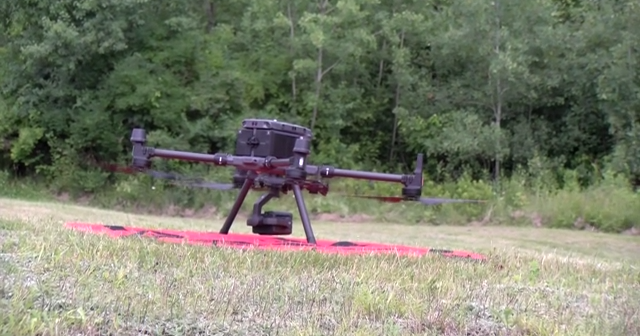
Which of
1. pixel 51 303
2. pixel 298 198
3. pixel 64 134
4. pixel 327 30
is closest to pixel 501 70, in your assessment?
pixel 327 30

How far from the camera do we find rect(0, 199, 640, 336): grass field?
140 inches

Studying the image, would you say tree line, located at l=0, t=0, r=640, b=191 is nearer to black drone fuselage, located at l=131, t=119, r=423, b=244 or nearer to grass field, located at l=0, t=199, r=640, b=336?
black drone fuselage, located at l=131, t=119, r=423, b=244

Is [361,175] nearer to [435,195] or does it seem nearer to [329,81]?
[435,195]

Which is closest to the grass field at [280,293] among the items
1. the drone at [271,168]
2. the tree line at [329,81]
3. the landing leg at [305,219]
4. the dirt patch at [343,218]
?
the landing leg at [305,219]

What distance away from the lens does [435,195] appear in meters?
19.3

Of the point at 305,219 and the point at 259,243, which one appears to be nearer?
the point at 259,243

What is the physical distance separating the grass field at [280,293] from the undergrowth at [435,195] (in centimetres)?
1014

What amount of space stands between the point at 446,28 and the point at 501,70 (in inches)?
91.3

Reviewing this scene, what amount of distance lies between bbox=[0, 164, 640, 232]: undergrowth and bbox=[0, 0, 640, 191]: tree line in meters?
0.56

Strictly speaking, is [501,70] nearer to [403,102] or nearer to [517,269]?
[403,102]

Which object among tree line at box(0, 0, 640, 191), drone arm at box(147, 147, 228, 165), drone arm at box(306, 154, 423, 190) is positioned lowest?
drone arm at box(306, 154, 423, 190)

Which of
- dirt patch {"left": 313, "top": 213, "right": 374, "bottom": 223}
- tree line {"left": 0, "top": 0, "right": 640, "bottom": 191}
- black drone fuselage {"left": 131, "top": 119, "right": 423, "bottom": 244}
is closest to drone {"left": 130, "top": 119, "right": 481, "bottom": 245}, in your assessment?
black drone fuselage {"left": 131, "top": 119, "right": 423, "bottom": 244}

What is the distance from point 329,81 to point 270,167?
14.7m

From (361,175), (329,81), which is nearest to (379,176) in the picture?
(361,175)
